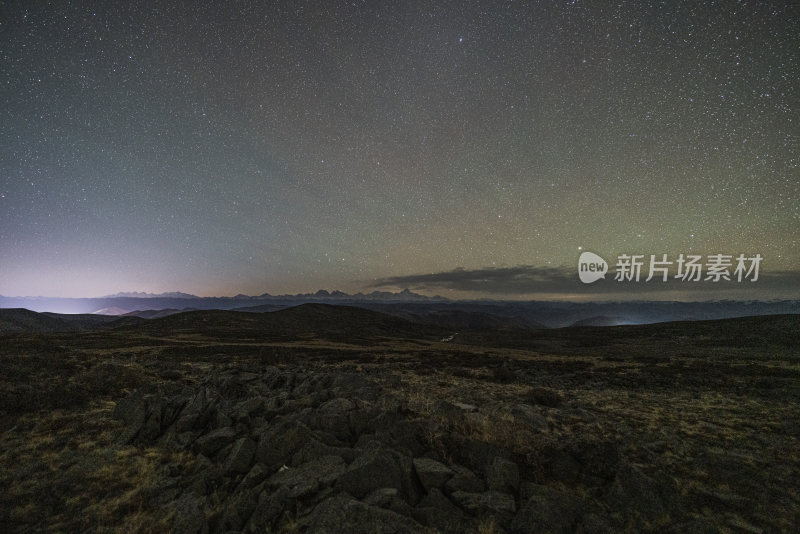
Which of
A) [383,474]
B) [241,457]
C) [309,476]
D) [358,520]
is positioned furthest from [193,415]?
[358,520]

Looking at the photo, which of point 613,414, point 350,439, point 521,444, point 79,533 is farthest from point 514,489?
point 613,414

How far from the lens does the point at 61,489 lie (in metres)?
8.50

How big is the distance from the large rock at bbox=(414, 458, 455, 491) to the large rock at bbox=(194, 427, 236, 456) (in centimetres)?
699

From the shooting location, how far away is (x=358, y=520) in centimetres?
576

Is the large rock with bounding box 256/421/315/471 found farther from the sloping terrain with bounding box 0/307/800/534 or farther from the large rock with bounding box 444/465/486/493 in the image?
the large rock with bounding box 444/465/486/493

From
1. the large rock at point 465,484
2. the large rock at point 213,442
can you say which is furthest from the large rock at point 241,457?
the large rock at point 465,484

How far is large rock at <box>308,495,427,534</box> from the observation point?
5641 millimetres

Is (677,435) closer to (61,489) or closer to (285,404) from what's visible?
(285,404)

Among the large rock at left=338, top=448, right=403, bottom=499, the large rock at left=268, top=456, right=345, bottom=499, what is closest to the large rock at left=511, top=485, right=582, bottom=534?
the large rock at left=338, top=448, right=403, bottom=499

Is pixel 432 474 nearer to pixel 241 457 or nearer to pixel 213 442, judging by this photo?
pixel 241 457

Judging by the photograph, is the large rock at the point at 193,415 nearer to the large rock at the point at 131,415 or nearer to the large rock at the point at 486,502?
the large rock at the point at 131,415

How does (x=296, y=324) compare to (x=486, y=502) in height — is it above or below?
below

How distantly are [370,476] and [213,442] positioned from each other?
6.64 m

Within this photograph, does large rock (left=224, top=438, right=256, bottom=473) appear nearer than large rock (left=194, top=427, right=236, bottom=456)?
Yes
